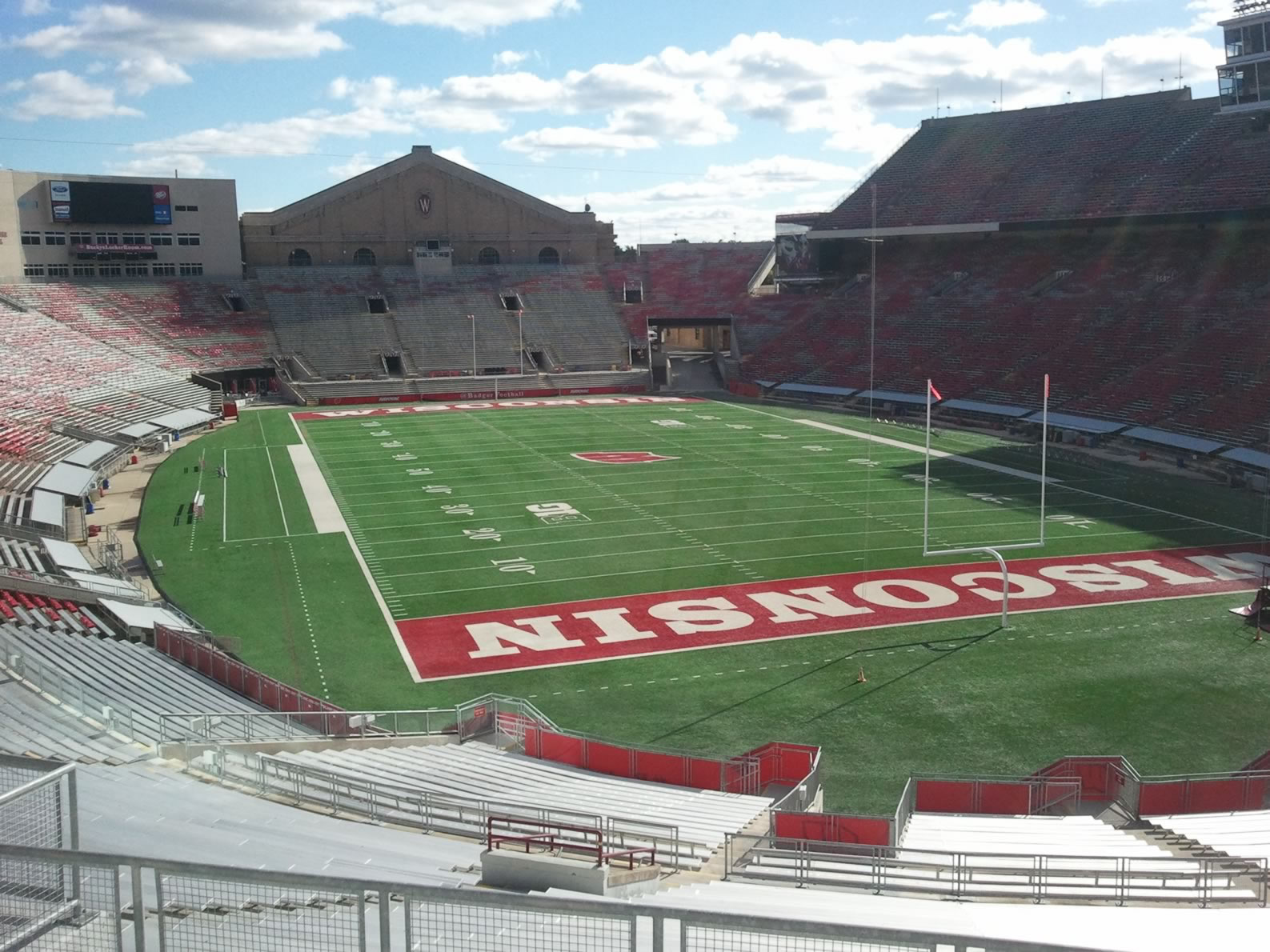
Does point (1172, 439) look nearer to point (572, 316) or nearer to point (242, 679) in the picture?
point (242, 679)

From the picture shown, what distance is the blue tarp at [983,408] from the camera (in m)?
38.5

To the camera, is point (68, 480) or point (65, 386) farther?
point (65, 386)

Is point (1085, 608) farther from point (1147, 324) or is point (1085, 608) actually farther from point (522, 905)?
point (1147, 324)

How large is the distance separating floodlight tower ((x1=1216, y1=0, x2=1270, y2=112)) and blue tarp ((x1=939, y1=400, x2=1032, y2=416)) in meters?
11.7

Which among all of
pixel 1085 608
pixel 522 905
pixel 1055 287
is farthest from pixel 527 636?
pixel 1055 287

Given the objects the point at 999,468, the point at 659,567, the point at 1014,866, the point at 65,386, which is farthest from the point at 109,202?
the point at 1014,866

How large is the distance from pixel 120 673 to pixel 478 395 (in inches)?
1477

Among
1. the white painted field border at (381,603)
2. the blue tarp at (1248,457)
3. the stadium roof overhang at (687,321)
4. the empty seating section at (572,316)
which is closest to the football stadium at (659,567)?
the white painted field border at (381,603)

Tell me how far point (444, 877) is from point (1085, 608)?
14441mm

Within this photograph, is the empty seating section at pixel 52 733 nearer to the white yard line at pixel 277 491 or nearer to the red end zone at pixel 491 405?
the white yard line at pixel 277 491

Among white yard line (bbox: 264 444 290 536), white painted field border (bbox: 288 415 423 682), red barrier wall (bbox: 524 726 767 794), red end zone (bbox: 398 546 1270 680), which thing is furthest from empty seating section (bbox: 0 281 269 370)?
red barrier wall (bbox: 524 726 767 794)

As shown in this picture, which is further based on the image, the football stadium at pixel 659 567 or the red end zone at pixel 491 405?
the red end zone at pixel 491 405

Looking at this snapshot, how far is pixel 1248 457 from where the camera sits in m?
29.5

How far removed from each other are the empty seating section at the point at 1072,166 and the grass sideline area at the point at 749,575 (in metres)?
14.0
